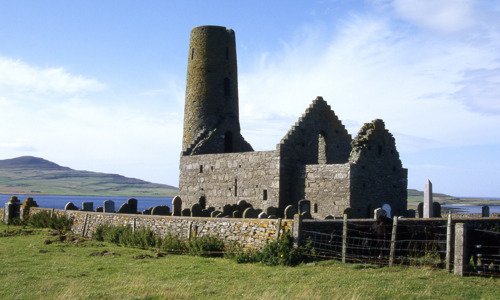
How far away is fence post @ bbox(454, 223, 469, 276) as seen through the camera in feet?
38.9

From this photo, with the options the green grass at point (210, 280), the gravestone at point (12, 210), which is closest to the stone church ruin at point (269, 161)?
the green grass at point (210, 280)

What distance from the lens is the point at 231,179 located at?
83.7 feet

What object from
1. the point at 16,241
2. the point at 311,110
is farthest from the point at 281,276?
the point at 311,110

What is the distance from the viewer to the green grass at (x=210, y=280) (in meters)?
10.3

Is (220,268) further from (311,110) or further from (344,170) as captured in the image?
(311,110)

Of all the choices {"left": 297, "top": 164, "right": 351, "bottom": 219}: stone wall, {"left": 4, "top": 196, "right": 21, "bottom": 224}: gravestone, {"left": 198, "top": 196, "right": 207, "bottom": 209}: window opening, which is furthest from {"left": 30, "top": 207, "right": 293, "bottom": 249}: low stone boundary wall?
{"left": 4, "top": 196, "right": 21, "bottom": 224}: gravestone

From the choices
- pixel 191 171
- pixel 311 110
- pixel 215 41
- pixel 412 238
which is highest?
pixel 215 41

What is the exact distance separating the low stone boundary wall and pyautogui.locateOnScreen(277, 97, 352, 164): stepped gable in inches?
303

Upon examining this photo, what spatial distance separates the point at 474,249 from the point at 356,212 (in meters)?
9.50

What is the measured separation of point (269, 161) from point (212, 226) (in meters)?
8.17

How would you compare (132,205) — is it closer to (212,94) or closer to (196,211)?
(196,211)

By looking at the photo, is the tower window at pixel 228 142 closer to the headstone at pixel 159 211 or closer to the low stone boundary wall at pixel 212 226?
the headstone at pixel 159 211

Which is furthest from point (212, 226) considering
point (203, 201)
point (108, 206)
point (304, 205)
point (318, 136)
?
point (318, 136)

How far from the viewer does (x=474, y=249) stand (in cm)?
1264
